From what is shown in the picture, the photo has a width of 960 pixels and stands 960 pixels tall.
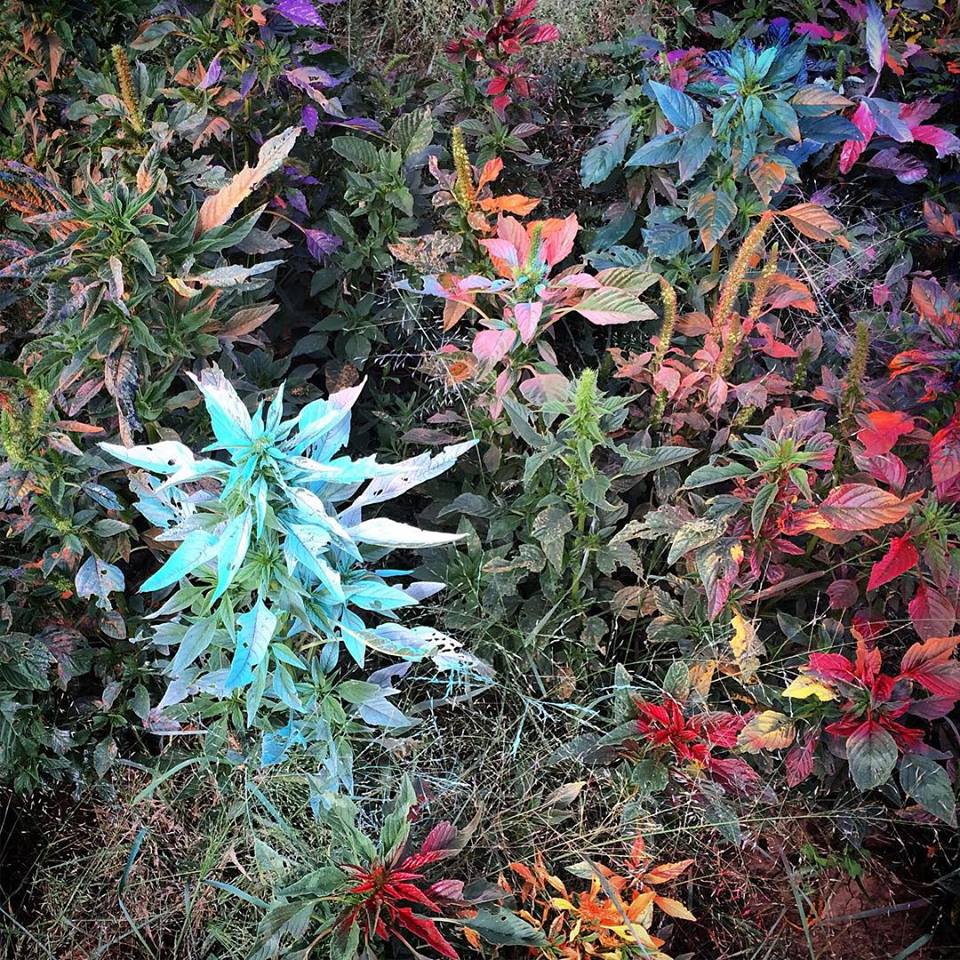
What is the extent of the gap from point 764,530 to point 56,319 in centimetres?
109

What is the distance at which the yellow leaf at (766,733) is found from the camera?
1.42 meters

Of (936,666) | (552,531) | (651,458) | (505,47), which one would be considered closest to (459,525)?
(552,531)

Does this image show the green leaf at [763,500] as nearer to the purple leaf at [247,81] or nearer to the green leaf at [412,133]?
the green leaf at [412,133]

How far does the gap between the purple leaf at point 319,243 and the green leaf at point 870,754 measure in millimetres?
1210

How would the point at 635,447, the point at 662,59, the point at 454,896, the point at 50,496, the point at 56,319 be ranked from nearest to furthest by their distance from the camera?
the point at 454,896
the point at 56,319
the point at 50,496
the point at 635,447
the point at 662,59

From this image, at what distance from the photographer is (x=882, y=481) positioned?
147 centimetres

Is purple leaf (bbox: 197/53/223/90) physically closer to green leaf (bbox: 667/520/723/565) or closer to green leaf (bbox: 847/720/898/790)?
green leaf (bbox: 667/520/723/565)

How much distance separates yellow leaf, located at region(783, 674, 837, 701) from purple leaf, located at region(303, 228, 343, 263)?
1100mm

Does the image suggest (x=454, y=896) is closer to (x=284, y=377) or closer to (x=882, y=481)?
(x=882, y=481)

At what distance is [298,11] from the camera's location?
1.63m

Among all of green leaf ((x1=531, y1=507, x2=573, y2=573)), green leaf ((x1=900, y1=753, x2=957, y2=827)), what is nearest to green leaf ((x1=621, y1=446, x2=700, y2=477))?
green leaf ((x1=531, y1=507, x2=573, y2=573))

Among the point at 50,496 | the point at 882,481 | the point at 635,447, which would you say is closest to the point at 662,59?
the point at 635,447

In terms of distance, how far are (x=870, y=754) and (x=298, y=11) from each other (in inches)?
59.5

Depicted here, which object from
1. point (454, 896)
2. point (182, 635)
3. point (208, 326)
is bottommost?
point (454, 896)
